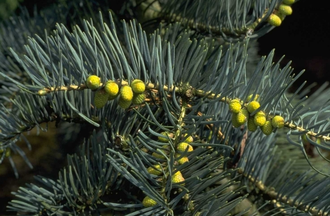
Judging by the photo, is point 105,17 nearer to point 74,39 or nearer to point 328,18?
point 74,39

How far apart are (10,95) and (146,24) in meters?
0.17

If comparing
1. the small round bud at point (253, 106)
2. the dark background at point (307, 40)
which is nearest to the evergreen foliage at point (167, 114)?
the small round bud at point (253, 106)

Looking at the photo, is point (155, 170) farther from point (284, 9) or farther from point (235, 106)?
point (284, 9)

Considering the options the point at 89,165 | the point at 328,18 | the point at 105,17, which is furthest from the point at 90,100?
the point at 328,18

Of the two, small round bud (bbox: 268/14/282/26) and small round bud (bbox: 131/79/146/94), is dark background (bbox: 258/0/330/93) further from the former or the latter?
small round bud (bbox: 131/79/146/94)

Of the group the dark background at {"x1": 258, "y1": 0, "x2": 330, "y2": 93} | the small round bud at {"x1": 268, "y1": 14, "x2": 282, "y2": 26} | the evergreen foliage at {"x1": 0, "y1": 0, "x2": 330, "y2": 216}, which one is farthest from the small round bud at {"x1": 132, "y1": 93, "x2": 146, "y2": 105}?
the dark background at {"x1": 258, "y1": 0, "x2": 330, "y2": 93}

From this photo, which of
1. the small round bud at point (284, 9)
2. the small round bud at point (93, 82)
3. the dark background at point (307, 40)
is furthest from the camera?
the dark background at point (307, 40)

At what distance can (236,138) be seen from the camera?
1.28ft

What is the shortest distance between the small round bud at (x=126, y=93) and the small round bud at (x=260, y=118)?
0.08m

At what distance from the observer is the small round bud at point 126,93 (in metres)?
0.28

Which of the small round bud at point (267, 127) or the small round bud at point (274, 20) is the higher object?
the small round bud at point (274, 20)

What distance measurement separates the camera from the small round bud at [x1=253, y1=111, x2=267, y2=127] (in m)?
0.28

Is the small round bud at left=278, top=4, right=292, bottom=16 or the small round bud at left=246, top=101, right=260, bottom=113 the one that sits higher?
the small round bud at left=278, top=4, right=292, bottom=16

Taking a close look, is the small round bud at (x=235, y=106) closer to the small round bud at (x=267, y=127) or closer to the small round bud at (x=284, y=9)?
the small round bud at (x=267, y=127)
